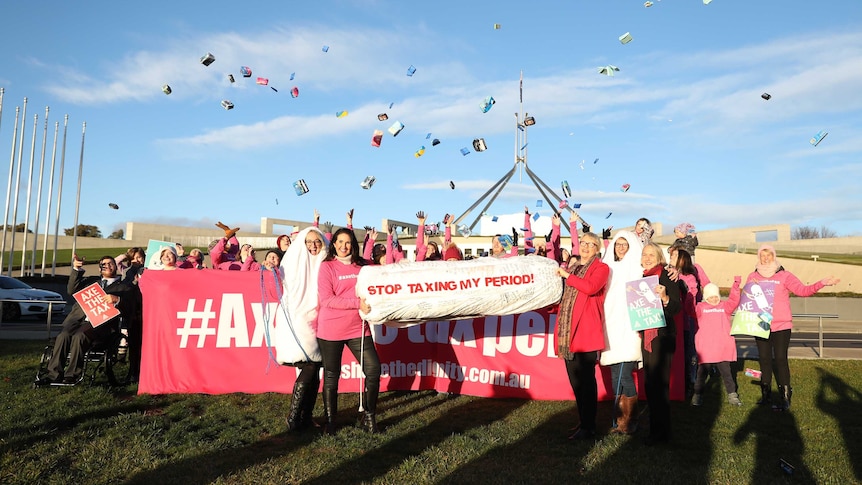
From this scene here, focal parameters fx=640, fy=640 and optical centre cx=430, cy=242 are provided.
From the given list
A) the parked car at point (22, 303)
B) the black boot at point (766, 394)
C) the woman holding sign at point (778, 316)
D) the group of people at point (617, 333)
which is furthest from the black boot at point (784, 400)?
the parked car at point (22, 303)

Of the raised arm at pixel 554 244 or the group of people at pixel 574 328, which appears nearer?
the group of people at pixel 574 328

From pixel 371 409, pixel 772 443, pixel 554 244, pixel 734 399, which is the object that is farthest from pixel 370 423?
pixel 734 399

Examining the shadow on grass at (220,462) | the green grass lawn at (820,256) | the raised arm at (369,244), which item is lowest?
the shadow on grass at (220,462)

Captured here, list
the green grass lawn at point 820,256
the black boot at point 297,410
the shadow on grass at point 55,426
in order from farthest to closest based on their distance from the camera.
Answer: the green grass lawn at point 820,256 → the black boot at point 297,410 → the shadow on grass at point 55,426

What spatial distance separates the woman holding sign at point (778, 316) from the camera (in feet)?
23.4

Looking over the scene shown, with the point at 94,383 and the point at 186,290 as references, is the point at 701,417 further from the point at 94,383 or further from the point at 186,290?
the point at 94,383

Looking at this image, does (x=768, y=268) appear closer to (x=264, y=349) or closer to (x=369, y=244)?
(x=369, y=244)

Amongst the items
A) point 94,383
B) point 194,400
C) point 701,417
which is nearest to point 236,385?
point 194,400

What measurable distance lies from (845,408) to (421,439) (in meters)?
4.83

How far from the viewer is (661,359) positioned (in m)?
5.65

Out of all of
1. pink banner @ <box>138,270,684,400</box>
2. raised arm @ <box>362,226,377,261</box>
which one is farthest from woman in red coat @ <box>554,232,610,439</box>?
raised arm @ <box>362,226,377,261</box>

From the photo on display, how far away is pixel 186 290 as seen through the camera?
7.88 metres

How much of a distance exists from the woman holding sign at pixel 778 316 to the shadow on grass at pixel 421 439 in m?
2.85

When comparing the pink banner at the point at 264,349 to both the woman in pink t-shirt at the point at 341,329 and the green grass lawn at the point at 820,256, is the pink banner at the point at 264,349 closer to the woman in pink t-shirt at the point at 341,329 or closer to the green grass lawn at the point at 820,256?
the woman in pink t-shirt at the point at 341,329
